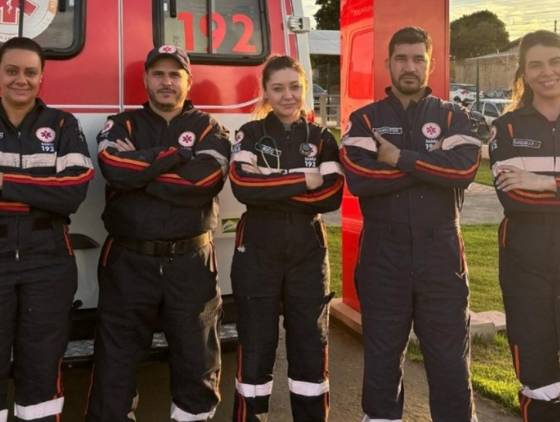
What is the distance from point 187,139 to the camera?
3.39 metres

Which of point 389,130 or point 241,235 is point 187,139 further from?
point 389,130

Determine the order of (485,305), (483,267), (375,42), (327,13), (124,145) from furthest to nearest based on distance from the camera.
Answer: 1. (327,13)
2. (483,267)
3. (485,305)
4. (375,42)
5. (124,145)

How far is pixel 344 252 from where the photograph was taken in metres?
5.57

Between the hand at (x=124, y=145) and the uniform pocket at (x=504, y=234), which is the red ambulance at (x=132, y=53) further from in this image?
the uniform pocket at (x=504, y=234)

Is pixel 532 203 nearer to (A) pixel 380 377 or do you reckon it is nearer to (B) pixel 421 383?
(A) pixel 380 377

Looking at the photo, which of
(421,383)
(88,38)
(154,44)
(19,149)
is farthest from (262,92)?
(421,383)

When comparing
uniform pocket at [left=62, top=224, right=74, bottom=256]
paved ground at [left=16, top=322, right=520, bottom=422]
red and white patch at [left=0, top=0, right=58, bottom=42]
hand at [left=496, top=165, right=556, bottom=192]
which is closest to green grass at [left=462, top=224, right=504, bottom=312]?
paved ground at [left=16, top=322, right=520, bottom=422]

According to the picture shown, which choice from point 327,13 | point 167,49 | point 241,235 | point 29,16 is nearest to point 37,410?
point 241,235

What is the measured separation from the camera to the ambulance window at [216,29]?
12.0ft

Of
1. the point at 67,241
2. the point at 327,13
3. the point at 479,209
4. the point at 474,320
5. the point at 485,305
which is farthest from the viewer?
the point at 327,13

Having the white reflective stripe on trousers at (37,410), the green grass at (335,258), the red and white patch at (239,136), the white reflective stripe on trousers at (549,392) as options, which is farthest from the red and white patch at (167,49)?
the green grass at (335,258)

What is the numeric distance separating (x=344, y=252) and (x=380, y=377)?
94.2 inches

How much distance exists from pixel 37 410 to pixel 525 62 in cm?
285

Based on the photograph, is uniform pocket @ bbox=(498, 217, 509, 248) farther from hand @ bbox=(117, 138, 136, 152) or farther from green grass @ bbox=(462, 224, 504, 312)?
green grass @ bbox=(462, 224, 504, 312)
